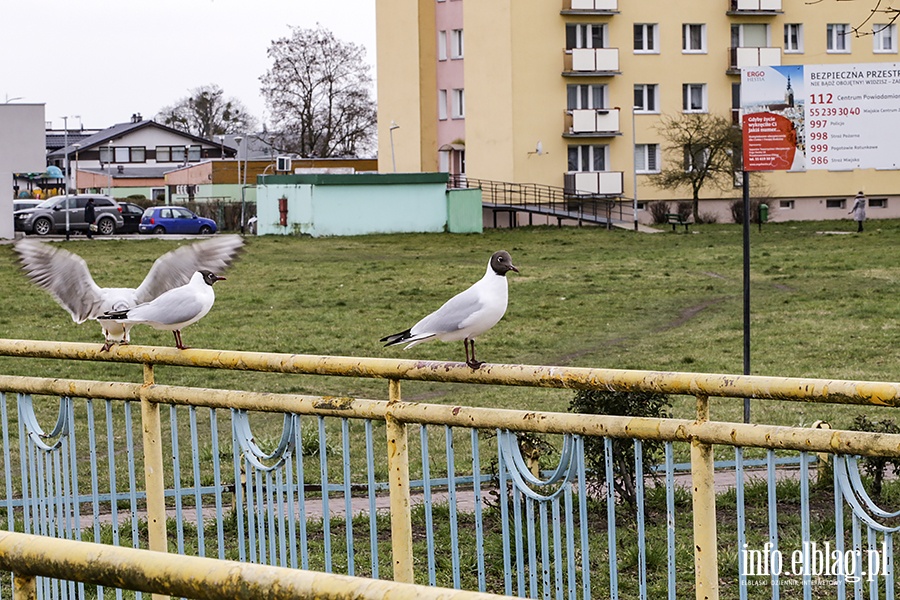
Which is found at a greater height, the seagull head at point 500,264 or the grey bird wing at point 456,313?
the seagull head at point 500,264

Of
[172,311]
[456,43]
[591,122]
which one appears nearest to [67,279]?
[172,311]

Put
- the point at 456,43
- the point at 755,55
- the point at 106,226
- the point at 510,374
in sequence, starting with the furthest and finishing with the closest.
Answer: the point at 456,43 < the point at 755,55 < the point at 106,226 < the point at 510,374

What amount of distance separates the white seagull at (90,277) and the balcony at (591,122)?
51.5 meters

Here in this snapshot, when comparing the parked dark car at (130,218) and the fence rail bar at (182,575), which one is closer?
the fence rail bar at (182,575)

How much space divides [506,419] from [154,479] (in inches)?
58.8

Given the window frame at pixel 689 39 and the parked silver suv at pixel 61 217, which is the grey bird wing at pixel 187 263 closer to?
the parked silver suv at pixel 61 217

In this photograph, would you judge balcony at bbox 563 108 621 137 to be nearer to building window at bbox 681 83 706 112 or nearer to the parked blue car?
building window at bbox 681 83 706 112

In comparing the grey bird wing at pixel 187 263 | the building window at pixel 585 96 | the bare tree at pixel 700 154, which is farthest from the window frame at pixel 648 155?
the grey bird wing at pixel 187 263

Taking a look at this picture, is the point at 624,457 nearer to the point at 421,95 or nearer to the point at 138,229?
the point at 138,229

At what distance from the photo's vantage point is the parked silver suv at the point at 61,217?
52344 millimetres

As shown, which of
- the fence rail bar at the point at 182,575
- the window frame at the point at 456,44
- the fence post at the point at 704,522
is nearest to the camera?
the fence rail bar at the point at 182,575

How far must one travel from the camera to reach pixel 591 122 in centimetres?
5875

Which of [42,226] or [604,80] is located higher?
[604,80]

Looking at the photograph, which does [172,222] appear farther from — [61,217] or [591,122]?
[591,122]
